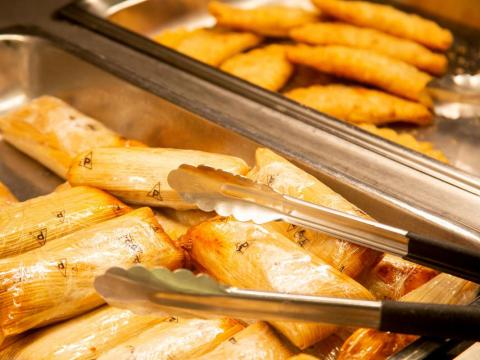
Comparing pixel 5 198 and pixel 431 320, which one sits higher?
pixel 431 320

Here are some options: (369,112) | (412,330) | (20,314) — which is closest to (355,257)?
(412,330)

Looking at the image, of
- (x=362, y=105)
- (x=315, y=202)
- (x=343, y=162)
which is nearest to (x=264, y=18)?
(x=362, y=105)

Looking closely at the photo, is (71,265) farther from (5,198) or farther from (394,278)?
(394,278)

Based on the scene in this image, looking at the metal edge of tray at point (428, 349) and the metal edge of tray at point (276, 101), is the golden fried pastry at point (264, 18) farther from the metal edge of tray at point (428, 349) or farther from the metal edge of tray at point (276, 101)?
the metal edge of tray at point (428, 349)

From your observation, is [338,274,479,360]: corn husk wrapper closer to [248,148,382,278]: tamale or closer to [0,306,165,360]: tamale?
[248,148,382,278]: tamale

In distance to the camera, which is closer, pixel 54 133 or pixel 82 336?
pixel 82 336

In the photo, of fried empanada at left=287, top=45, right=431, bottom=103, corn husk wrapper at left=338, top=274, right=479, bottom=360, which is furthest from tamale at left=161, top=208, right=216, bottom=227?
fried empanada at left=287, top=45, right=431, bottom=103
